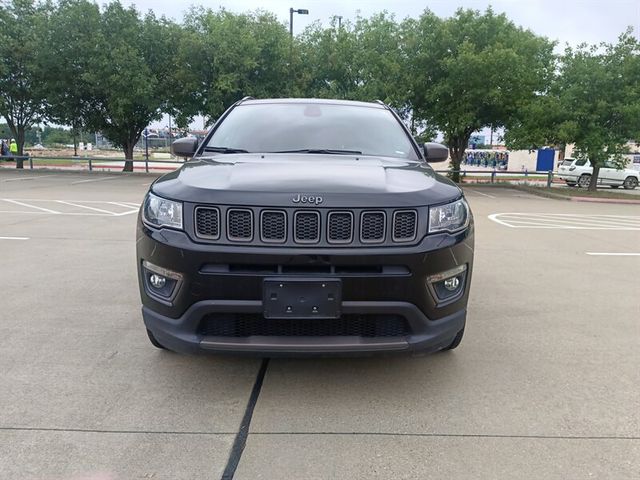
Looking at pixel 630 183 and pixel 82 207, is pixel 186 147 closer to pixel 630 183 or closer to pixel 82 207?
pixel 82 207

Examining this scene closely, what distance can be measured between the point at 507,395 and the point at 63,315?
11.5ft

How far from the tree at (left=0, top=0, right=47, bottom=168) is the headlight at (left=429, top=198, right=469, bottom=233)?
80.4 feet

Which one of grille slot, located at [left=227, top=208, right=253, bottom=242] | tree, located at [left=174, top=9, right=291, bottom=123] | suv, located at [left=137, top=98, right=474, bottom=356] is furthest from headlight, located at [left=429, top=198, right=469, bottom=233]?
tree, located at [left=174, top=9, right=291, bottom=123]

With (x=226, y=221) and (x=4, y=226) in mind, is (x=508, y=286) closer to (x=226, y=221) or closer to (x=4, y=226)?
(x=226, y=221)

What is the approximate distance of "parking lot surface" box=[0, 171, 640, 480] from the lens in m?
2.56

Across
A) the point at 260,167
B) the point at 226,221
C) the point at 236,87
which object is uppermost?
the point at 236,87

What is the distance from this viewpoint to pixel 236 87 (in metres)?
21.9

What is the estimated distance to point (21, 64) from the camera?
79.8 ft

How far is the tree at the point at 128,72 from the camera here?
22188mm

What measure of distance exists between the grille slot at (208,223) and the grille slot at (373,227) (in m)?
0.75

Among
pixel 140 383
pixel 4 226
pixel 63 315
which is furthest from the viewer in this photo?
pixel 4 226

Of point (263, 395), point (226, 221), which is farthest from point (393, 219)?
point (263, 395)

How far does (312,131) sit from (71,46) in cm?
2249

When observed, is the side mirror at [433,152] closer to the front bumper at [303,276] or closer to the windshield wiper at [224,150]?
the windshield wiper at [224,150]
